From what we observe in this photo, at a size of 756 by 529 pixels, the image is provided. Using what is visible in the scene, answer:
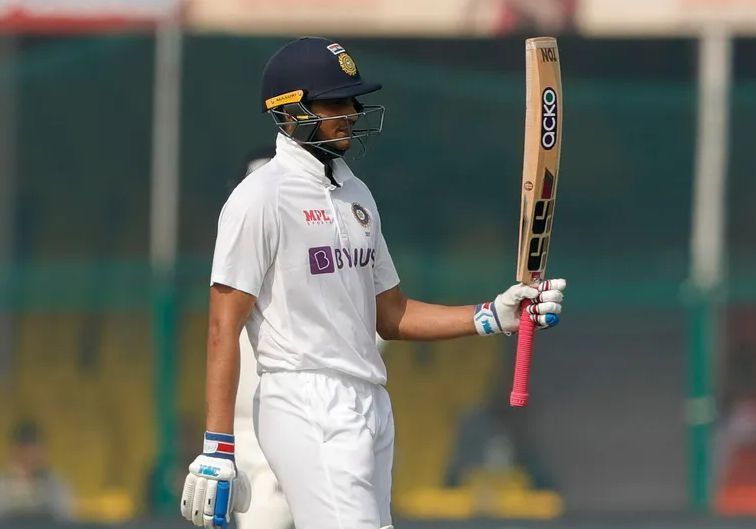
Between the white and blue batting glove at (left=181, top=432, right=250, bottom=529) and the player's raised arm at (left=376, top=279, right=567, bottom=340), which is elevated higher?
the player's raised arm at (left=376, top=279, right=567, bottom=340)

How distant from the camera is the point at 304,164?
13.4 ft

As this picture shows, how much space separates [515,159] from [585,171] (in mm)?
365

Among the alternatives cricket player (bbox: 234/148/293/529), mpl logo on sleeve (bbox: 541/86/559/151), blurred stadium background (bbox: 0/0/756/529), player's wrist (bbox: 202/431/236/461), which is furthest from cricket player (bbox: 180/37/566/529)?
blurred stadium background (bbox: 0/0/756/529)

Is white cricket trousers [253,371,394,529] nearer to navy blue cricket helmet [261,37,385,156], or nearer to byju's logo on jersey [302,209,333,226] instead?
byju's logo on jersey [302,209,333,226]

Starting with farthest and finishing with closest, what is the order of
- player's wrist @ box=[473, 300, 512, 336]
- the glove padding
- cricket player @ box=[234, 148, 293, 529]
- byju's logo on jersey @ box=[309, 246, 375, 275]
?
cricket player @ box=[234, 148, 293, 529]
player's wrist @ box=[473, 300, 512, 336]
byju's logo on jersey @ box=[309, 246, 375, 275]
the glove padding

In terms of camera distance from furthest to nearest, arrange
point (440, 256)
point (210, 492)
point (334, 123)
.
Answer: point (440, 256), point (334, 123), point (210, 492)

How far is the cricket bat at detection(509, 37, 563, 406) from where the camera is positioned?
167 inches

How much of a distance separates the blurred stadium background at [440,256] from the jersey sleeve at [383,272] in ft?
13.3

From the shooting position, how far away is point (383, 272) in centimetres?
430

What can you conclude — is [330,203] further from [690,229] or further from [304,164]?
[690,229]

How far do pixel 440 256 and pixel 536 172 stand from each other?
4107 millimetres

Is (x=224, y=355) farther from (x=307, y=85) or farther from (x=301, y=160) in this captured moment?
(x=307, y=85)

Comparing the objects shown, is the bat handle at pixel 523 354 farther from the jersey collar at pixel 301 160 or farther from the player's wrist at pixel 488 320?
the jersey collar at pixel 301 160

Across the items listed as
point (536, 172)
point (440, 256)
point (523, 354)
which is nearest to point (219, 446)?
point (523, 354)
